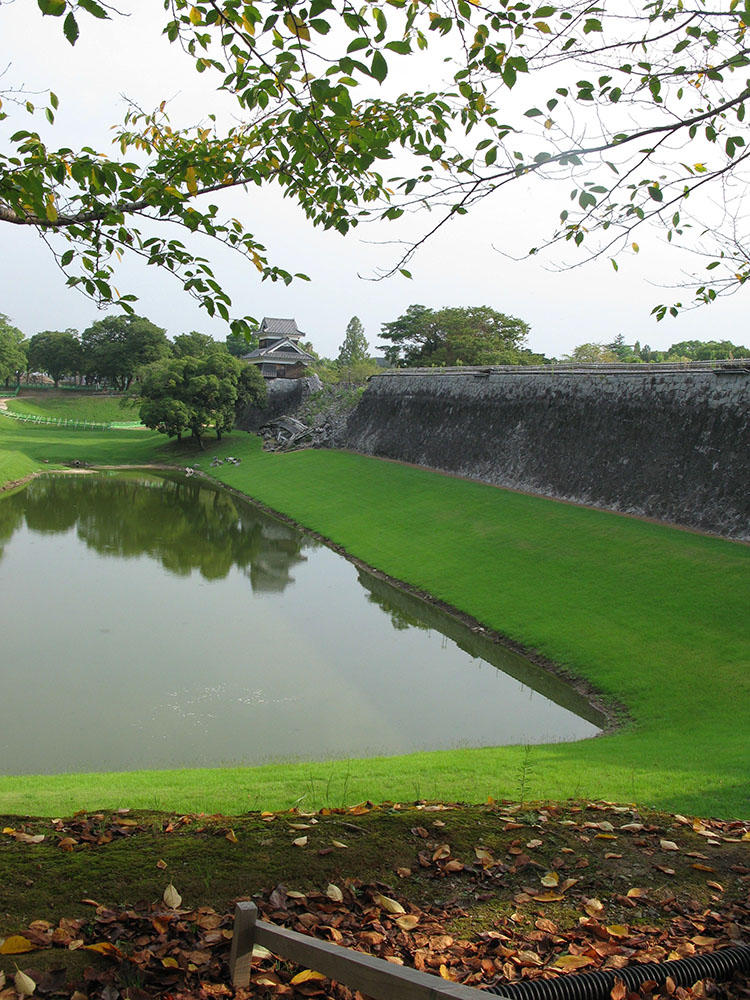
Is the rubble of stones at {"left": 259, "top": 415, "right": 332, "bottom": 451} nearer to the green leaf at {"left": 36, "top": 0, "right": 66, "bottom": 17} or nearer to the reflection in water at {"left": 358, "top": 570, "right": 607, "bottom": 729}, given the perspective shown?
the reflection in water at {"left": 358, "top": 570, "right": 607, "bottom": 729}

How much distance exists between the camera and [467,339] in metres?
46.2

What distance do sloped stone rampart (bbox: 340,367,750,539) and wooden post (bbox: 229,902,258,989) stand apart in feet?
52.1

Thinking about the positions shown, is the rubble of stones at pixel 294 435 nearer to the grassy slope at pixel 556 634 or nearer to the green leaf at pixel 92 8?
the grassy slope at pixel 556 634

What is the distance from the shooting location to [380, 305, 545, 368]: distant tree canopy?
4578cm

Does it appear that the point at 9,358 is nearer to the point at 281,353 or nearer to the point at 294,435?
the point at 281,353

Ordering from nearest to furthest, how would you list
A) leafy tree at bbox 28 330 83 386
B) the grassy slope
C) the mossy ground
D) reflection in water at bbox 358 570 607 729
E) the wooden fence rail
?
the wooden fence rail
the mossy ground
the grassy slope
reflection in water at bbox 358 570 607 729
leafy tree at bbox 28 330 83 386

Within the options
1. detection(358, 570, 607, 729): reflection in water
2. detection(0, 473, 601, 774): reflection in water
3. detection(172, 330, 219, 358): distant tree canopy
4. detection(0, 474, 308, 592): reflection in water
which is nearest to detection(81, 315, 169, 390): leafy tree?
detection(172, 330, 219, 358): distant tree canopy

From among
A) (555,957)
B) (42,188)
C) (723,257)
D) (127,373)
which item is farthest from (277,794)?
(127,373)

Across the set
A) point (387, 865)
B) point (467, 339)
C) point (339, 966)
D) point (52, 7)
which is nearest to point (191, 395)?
point (467, 339)

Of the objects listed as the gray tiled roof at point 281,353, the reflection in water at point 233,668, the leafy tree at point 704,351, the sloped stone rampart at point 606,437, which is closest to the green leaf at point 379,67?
the reflection in water at point 233,668

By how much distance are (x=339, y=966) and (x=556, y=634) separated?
38.4 feet

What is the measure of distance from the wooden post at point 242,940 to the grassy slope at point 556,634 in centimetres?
336

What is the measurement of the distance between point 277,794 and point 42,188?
4757mm

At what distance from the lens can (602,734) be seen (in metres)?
10.1
